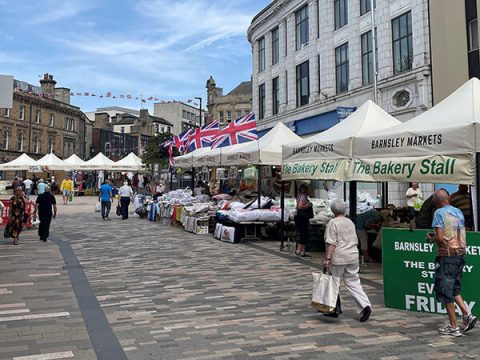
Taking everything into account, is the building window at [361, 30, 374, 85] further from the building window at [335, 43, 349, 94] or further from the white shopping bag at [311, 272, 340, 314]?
the white shopping bag at [311, 272, 340, 314]

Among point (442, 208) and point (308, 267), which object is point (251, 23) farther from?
point (442, 208)

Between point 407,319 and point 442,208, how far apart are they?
1.54 meters

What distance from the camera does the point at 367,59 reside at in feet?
78.8

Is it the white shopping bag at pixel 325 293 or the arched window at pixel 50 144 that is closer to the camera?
the white shopping bag at pixel 325 293

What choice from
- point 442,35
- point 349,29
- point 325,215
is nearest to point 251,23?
point 349,29

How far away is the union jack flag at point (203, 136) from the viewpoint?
59.3 ft

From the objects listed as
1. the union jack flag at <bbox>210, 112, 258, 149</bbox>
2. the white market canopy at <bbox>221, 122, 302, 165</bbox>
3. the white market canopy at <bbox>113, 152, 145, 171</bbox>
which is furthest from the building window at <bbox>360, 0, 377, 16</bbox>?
the white market canopy at <bbox>113, 152, 145, 171</bbox>

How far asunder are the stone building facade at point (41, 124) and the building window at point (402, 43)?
46744 millimetres

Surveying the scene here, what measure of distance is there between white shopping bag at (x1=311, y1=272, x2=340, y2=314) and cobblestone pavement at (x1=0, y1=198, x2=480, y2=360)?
0.23 m

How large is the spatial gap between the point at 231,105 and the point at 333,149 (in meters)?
57.8

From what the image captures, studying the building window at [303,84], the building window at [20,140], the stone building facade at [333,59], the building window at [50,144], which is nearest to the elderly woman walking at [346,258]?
the stone building facade at [333,59]

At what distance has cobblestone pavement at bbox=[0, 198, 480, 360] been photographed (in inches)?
180

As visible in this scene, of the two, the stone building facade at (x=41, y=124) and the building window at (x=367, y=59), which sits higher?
the stone building facade at (x=41, y=124)

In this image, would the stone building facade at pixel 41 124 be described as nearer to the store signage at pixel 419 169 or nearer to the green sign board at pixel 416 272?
the store signage at pixel 419 169
